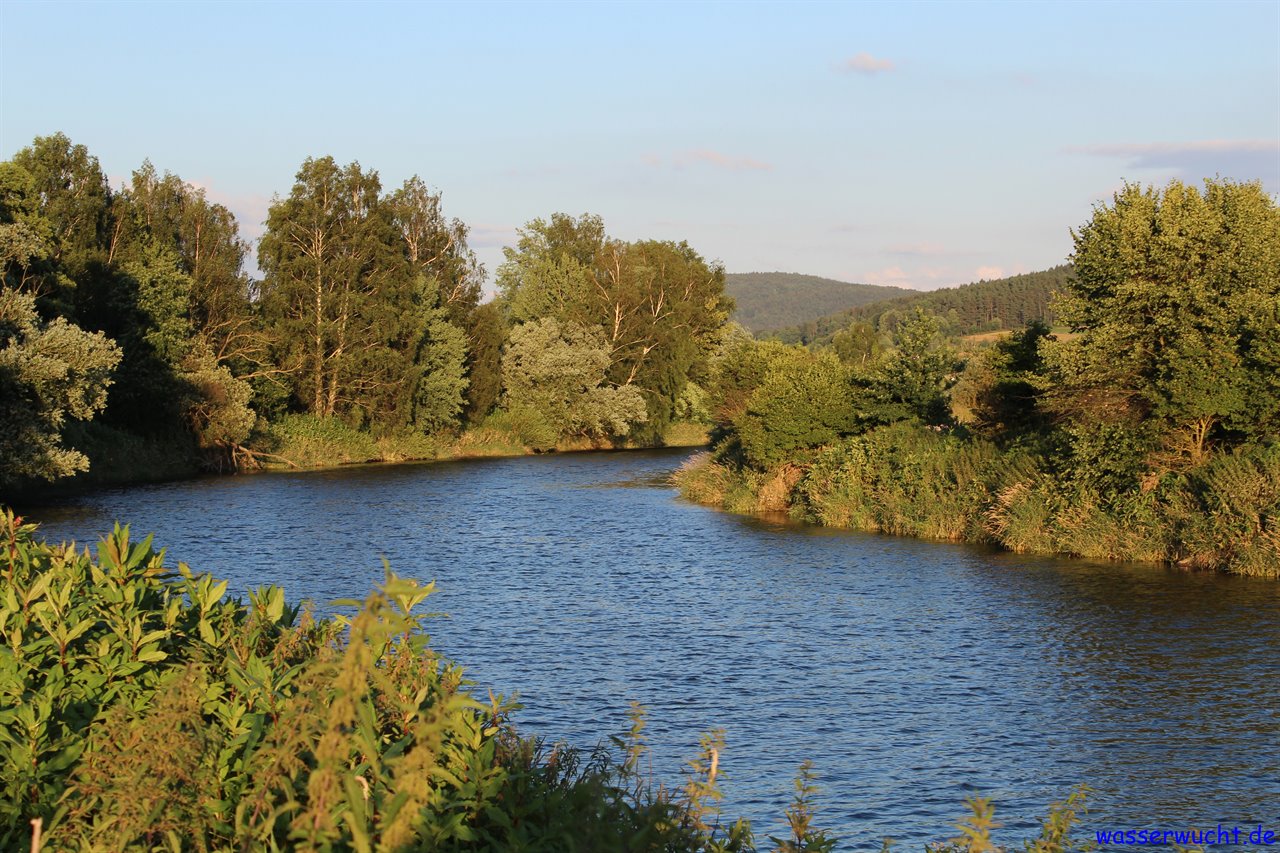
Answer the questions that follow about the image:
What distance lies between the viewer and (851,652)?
18188 millimetres

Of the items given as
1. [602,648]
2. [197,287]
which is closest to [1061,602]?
[602,648]

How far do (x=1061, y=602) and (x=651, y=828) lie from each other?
1766 centimetres

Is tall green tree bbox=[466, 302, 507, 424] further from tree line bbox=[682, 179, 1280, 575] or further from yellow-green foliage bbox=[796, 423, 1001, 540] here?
tree line bbox=[682, 179, 1280, 575]

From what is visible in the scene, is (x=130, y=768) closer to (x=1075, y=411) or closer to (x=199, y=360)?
(x=1075, y=411)

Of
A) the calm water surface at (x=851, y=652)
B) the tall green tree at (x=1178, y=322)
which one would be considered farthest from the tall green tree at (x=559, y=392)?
the tall green tree at (x=1178, y=322)

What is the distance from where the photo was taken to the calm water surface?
39.3 ft

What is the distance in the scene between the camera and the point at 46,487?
40.6 meters

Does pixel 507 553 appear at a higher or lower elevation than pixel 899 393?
lower

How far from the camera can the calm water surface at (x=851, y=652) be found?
39.3ft

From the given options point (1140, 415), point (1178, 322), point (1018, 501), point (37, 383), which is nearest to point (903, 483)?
point (1018, 501)

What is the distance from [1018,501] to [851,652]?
11157mm

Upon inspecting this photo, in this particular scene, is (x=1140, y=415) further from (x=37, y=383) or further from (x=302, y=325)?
(x=302, y=325)

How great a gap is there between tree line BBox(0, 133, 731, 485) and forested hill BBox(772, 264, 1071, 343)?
50078 millimetres

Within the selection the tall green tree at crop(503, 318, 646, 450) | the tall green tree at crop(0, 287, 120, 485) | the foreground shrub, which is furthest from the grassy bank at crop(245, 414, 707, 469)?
the foreground shrub
